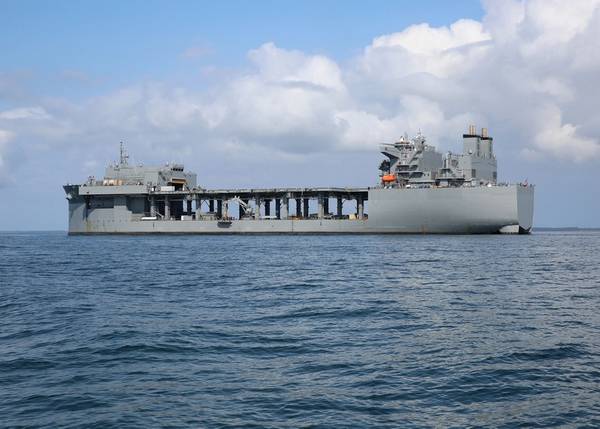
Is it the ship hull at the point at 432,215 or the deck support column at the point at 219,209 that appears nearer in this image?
the ship hull at the point at 432,215

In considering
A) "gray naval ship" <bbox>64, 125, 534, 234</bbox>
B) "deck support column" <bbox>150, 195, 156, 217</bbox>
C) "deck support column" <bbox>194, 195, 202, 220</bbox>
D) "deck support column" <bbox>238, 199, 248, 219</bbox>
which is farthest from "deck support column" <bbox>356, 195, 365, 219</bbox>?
"deck support column" <bbox>150, 195, 156, 217</bbox>

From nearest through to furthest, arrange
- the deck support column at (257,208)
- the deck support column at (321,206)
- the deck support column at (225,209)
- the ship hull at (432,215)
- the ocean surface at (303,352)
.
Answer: the ocean surface at (303,352), the ship hull at (432,215), the deck support column at (321,206), the deck support column at (257,208), the deck support column at (225,209)

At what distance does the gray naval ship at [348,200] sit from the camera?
78.5 m

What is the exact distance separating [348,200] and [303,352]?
251 feet

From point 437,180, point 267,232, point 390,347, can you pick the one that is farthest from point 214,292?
point 267,232

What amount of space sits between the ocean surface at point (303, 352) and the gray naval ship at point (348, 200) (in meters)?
44.1

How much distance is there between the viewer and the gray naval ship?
78.5m

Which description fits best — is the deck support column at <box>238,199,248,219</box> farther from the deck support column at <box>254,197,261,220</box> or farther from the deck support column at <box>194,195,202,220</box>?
the deck support column at <box>194,195,202,220</box>

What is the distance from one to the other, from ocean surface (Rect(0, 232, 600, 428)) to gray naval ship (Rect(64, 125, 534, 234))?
44059 mm

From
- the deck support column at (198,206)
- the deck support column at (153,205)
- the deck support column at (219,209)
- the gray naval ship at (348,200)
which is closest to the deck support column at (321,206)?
the gray naval ship at (348,200)

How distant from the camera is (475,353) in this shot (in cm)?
1702

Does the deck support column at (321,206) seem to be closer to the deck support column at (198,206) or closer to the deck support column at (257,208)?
the deck support column at (257,208)

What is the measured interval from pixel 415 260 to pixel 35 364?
32.5 m

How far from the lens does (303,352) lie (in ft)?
57.0
